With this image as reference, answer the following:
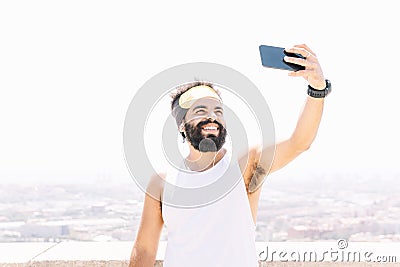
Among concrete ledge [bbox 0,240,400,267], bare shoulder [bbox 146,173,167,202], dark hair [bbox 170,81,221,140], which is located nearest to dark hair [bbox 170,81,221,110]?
dark hair [bbox 170,81,221,140]

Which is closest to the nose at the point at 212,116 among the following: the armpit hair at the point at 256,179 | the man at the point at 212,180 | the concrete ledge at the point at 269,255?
the man at the point at 212,180

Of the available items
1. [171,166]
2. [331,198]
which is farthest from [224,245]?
[331,198]

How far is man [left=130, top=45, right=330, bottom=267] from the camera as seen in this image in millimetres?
2463

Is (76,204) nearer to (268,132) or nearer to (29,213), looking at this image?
(29,213)

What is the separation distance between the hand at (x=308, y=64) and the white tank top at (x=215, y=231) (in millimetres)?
480

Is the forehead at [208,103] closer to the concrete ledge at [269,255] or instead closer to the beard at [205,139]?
the beard at [205,139]

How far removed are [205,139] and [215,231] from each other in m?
0.39

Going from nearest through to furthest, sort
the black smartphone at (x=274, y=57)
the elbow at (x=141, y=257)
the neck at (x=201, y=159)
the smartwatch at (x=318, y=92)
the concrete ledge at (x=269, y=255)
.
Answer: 1. the black smartphone at (x=274, y=57)
2. the smartwatch at (x=318, y=92)
3. the neck at (x=201, y=159)
4. the elbow at (x=141, y=257)
5. the concrete ledge at (x=269, y=255)

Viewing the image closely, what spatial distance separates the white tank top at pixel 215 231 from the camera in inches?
96.7

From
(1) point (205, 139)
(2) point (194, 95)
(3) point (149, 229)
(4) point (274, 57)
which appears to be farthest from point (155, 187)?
(4) point (274, 57)

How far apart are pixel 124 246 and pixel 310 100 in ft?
4.95

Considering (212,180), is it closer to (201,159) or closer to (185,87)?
(201,159)

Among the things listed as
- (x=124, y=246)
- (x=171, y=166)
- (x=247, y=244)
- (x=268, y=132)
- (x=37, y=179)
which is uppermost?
(x=268, y=132)

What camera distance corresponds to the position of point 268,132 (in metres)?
2.58
